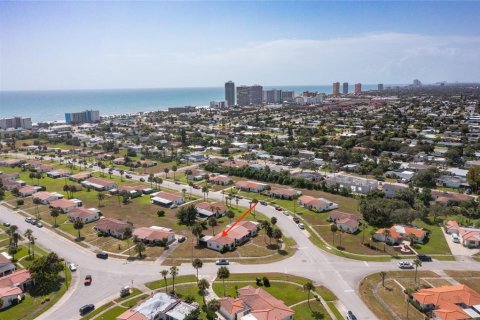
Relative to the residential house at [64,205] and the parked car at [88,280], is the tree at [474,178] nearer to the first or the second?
the parked car at [88,280]

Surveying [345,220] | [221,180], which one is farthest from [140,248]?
[221,180]

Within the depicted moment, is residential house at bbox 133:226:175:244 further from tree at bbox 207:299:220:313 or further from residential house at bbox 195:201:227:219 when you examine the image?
tree at bbox 207:299:220:313

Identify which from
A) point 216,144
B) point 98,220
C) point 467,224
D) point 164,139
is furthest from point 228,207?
point 164,139

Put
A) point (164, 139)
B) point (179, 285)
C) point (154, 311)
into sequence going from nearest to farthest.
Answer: point (154, 311) < point (179, 285) < point (164, 139)

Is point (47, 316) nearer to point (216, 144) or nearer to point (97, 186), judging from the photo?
point (97, 186)

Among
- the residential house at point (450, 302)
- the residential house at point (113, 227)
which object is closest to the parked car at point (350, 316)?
the residential house at point (450, 302)

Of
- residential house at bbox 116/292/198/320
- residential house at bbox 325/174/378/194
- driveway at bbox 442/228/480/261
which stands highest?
residential house at bbox 325/174/378/194

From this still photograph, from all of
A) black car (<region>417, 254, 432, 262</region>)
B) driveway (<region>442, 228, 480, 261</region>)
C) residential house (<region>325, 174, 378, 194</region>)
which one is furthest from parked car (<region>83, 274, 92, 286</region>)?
residential house (<region>325, 174, 378, 194</region>)
